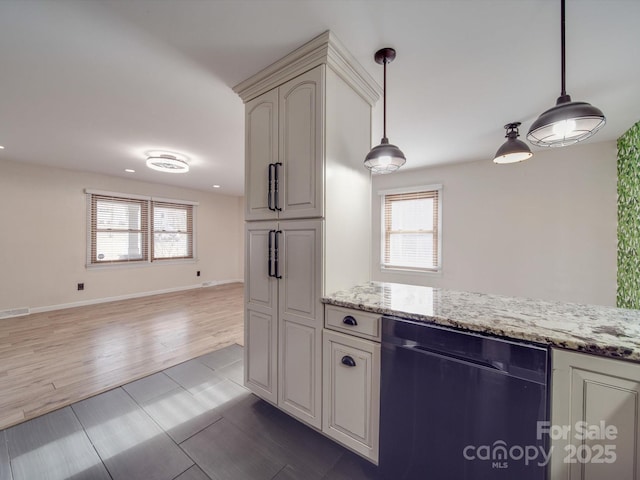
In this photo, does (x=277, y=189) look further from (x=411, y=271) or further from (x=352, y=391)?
(x=411, y=271)

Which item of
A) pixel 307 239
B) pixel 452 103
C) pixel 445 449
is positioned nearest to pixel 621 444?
pixel 445 449

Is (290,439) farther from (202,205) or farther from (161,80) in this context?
(202,205)

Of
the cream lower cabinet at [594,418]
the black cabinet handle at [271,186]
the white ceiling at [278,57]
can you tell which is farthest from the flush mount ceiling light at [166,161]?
the cream lower cabinet at [594,418]

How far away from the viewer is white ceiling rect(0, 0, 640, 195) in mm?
1351

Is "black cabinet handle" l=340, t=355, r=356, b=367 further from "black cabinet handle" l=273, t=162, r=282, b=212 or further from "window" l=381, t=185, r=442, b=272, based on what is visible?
"window" l=381, t=185, r=442, b=272

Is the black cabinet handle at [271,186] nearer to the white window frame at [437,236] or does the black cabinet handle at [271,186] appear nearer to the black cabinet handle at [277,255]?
the black cabinet handle at [277,255]

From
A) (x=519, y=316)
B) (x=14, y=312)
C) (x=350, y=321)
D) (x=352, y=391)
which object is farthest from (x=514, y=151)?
(x=14, y=312)

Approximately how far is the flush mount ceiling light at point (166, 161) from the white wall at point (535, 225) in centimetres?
400

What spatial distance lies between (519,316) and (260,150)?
1933 millimetres

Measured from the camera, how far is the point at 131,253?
207 inches

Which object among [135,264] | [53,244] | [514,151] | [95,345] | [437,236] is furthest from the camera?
[135,264]

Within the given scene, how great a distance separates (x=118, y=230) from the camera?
5.06 metres

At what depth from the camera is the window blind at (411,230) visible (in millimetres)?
4262

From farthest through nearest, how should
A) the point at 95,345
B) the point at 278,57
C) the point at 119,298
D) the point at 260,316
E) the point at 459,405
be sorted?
the point at 119,298 → the point at 95,345 → the point at 260,316 → the point at 278,57 → the point at 459,405
